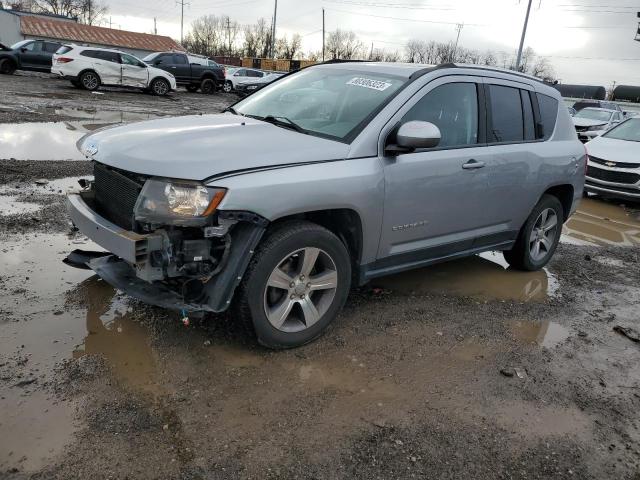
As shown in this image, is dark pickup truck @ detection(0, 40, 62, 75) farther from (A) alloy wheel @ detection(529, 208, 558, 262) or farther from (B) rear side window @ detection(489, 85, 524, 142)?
(A) alloy wheel @ detection(529, 208, 558, 262)

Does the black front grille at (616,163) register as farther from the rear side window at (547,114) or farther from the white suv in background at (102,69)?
the white suv in background at (102,69)

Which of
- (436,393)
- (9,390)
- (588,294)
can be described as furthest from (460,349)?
(9,390)

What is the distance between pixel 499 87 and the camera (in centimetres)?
469

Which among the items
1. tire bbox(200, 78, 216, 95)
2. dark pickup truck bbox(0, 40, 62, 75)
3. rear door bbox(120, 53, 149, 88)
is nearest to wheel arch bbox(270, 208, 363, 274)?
rear door bbox(120, 53, 149, 88)

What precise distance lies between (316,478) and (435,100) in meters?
2.83

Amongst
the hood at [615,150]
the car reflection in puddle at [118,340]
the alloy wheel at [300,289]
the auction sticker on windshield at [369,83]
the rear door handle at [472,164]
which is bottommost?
the car reflection in puddle at [118,340]

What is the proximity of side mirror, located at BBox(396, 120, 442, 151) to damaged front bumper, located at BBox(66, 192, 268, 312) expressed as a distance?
113cm

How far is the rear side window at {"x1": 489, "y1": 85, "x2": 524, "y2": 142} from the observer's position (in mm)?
Result: 4578

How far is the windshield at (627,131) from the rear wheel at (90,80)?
19.1 meters

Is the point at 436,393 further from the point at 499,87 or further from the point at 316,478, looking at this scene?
the point at 499,87

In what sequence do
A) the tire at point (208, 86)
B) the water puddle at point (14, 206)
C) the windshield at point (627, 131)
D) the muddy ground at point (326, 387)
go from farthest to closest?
1. the tire at point (208, 86)
2. the windshield at point (627, 131)
3. the water puddle at point (14, 206)
4. the muddy ground at point (326, 387)

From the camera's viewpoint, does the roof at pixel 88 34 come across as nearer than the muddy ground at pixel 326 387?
No

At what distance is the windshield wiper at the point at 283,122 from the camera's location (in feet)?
12.5

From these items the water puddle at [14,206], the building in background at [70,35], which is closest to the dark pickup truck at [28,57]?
the water puddle at [14,206]
